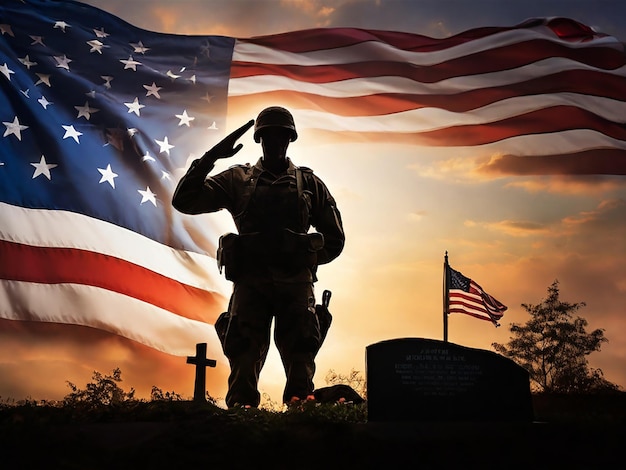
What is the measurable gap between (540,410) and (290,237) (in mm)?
2729

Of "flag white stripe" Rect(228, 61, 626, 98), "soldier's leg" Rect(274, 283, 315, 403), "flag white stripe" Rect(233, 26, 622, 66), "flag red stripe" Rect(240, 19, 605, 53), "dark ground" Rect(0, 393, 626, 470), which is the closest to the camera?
"dark ground" Rect(0, 393, 626, 470)

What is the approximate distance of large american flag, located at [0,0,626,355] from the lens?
912 centimetres

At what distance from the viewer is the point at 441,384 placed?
5.18 meters

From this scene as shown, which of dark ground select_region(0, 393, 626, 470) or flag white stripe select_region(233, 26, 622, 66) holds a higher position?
flag white stripe select_region(233, 26, 622, 66)

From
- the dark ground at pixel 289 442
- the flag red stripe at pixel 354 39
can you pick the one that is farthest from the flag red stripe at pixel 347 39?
the dark ground at pixel 289 442

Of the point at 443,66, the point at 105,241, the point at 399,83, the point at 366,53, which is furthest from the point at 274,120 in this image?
the point at 443,66

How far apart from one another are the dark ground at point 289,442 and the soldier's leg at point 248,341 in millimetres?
956

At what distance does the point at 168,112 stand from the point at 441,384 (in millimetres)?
7229

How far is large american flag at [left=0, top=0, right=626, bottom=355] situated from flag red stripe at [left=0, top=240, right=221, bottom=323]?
18 mm

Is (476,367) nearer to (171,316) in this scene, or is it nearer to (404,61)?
(171,316)

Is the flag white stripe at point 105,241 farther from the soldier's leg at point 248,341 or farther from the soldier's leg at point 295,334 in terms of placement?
the soldier's leg at point 295,334

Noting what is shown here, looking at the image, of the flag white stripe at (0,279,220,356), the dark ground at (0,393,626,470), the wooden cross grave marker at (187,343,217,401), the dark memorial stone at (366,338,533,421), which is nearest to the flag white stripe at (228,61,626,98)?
the flag white stripe at (0,279,220,356)

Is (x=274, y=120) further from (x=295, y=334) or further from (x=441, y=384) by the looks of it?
(x=441, y=384)

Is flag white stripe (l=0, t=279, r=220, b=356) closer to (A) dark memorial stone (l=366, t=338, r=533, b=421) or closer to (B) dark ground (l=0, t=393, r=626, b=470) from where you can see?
(B) dark ground (l=0, t=393, r=626, b=470)
